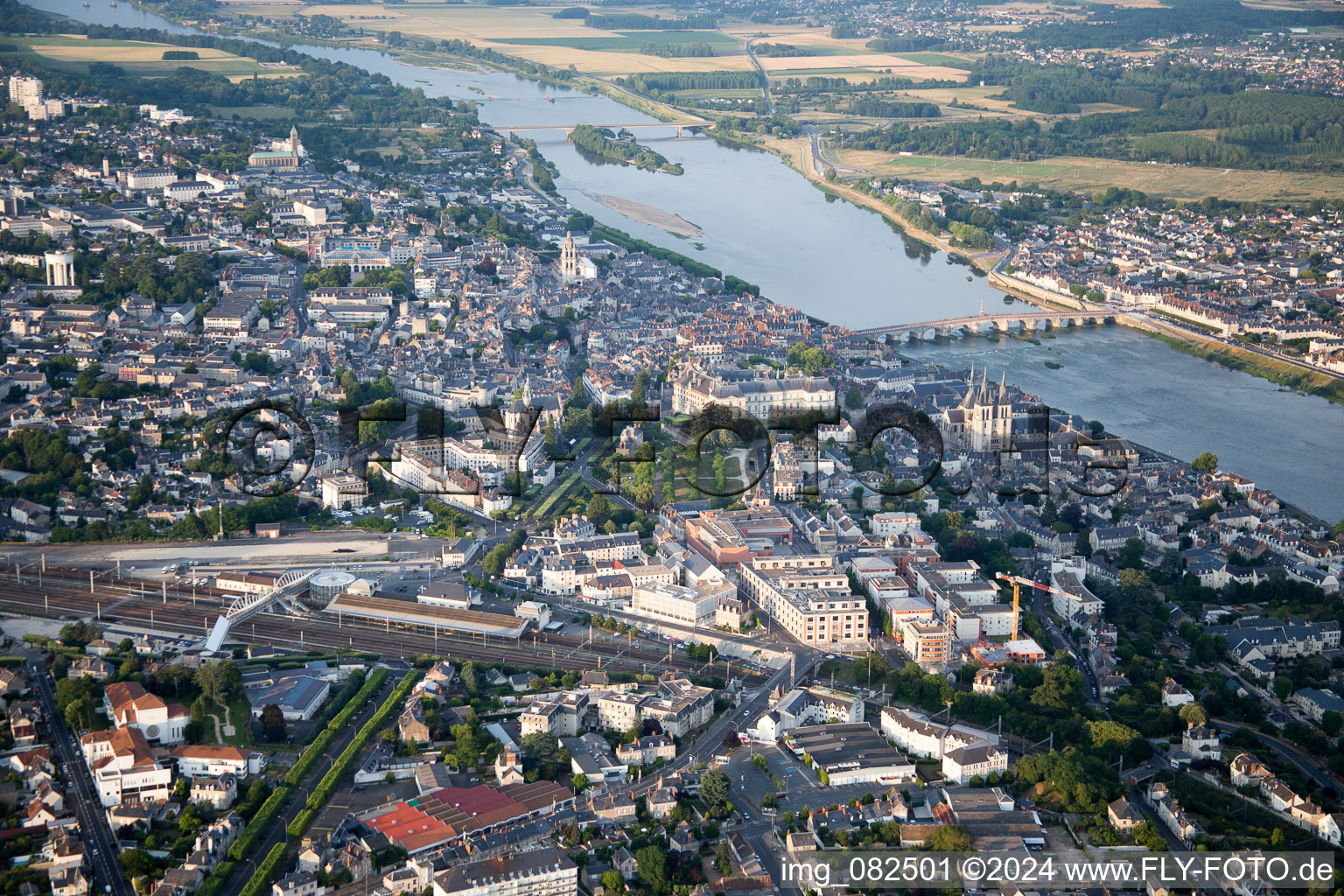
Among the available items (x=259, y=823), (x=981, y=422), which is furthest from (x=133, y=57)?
(x=259, y=823)

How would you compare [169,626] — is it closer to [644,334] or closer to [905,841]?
[905,841]

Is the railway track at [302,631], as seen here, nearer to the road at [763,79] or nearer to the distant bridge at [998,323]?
the distant bridge at [998,323]

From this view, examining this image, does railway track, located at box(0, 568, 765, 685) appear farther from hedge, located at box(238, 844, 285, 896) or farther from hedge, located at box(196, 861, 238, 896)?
hedge, located at box(196, 861, 238, 896)

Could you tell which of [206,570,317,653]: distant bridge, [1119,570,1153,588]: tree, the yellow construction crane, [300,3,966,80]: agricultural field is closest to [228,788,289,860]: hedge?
[206,570,317,653]: distant bridge

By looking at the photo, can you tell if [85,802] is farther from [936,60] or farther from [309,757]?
[936,60]

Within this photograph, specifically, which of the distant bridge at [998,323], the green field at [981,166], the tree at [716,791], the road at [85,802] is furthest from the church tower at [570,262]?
the tree at [716,791]

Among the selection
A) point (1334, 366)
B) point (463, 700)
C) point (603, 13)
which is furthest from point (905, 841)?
point (603, 13)
